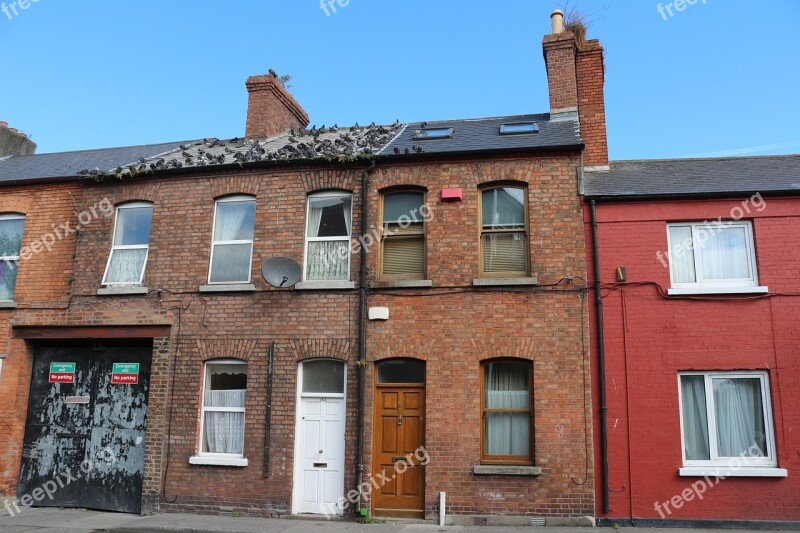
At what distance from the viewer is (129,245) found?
504 inches

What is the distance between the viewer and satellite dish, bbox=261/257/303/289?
11.4m

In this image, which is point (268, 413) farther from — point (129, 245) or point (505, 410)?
point (129, 245)

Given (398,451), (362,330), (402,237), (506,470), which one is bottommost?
(506,470)

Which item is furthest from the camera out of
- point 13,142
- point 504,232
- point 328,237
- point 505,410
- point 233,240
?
point 13,142

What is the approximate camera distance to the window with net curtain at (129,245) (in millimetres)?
12602

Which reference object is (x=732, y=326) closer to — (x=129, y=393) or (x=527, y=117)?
(x=527, y=117)

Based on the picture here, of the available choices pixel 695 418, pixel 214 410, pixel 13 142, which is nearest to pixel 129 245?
pixel 214 410

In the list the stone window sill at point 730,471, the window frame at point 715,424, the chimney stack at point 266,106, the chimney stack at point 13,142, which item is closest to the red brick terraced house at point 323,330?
the stone window sill at point 730,471

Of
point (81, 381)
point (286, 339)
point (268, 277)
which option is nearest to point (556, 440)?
point (286, 339)

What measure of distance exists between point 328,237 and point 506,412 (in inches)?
181

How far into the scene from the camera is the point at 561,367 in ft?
34.4

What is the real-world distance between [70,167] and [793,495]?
52.0ft

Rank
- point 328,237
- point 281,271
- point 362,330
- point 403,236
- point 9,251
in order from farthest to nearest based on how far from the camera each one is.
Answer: point 9,251, point 328,237, point 403,236, point 281,271, point 362,330

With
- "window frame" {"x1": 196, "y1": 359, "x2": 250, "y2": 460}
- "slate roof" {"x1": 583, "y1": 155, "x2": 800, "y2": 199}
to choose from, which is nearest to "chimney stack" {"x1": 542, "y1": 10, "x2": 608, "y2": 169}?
"slate roof" {"x1": 583, "y1": 155, "x2": 800, "y2": 199}
